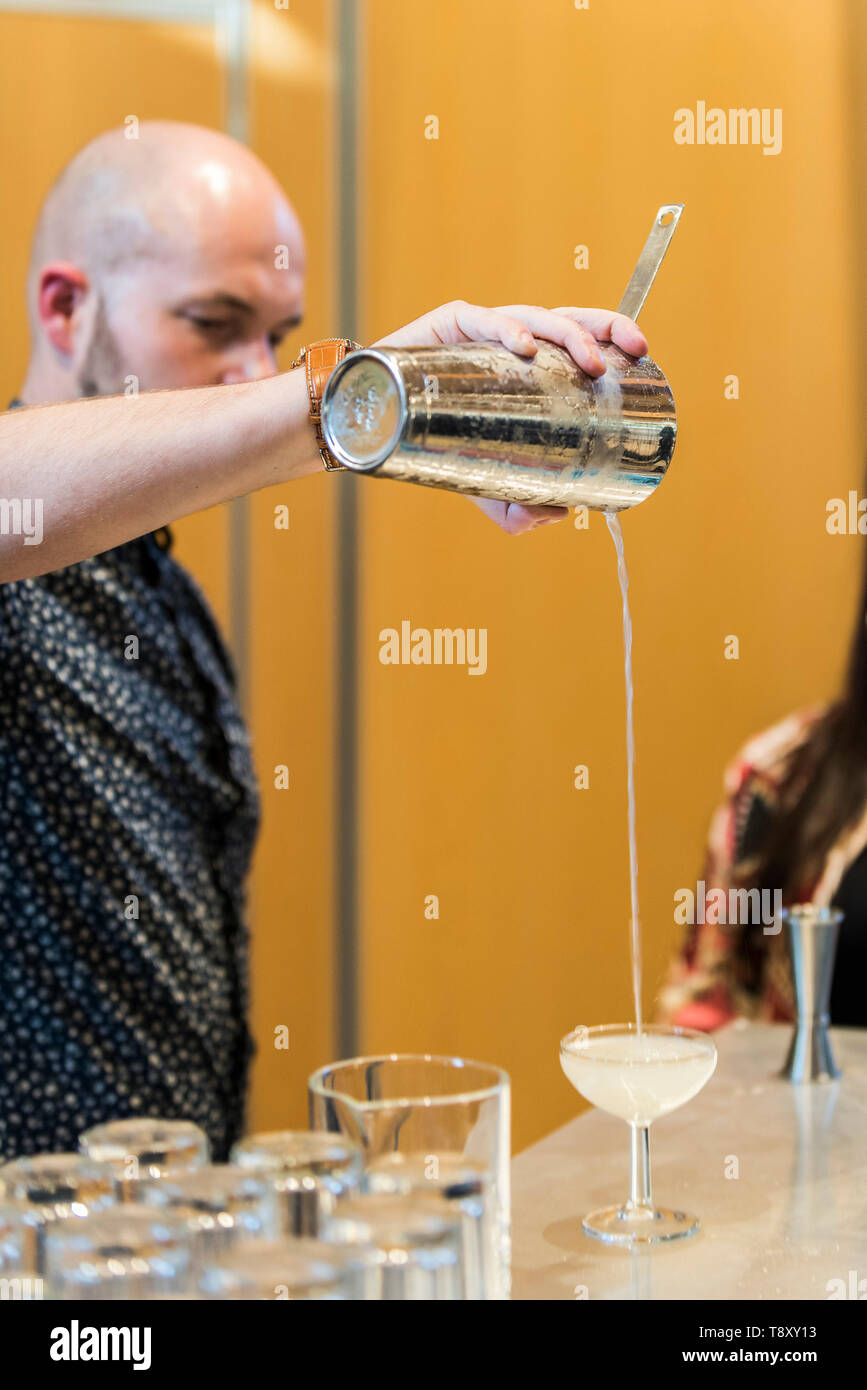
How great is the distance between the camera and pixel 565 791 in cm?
319

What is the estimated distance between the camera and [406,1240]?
2.25 feet

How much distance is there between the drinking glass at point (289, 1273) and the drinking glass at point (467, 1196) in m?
0.07

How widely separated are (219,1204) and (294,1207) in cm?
4

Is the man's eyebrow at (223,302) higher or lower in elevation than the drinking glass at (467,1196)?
higher

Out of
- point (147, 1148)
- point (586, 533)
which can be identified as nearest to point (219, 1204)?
point (147, 1148)

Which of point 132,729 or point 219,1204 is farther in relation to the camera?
point 132,729

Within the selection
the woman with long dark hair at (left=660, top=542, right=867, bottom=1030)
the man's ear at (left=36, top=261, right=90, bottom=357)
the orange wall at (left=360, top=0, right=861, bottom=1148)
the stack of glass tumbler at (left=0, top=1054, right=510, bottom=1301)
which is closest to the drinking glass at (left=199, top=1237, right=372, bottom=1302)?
the stack of glass tumbler at (left=0, top=1054, right=510, bottom=1301)

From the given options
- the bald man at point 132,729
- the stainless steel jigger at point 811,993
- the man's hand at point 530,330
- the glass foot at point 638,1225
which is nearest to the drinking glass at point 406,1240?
the glass foot at point 638,1225

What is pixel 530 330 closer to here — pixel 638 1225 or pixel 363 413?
pixel 363 413

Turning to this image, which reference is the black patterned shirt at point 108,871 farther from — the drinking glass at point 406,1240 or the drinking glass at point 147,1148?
the drinking glass at point 406,1240

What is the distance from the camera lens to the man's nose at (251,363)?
2.07 metres

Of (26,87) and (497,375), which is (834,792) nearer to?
(497,375)

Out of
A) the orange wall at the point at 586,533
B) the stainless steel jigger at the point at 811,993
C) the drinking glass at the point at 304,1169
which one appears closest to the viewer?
the drinking glass at the point at 304,1169

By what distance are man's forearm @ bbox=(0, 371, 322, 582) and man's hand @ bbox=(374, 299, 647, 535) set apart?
11cm
